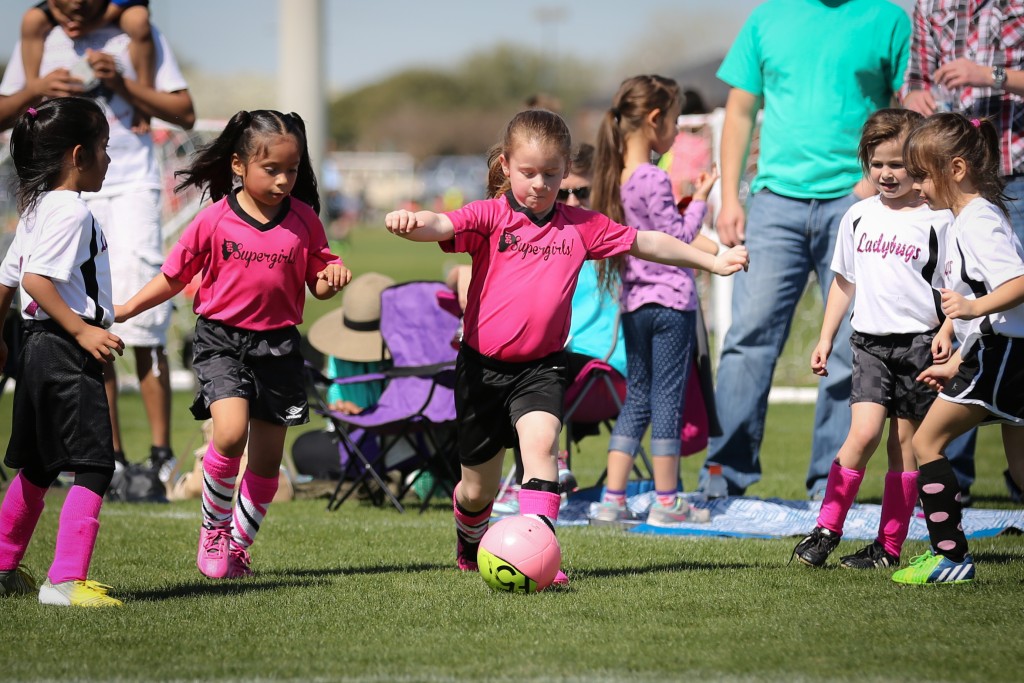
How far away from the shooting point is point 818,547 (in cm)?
537

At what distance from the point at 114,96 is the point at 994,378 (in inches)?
201

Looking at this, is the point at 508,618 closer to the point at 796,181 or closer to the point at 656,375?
the point at 656,375

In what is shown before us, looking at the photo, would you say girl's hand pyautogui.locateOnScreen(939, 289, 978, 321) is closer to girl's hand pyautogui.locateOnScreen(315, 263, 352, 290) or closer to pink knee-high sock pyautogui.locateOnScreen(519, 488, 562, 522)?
pink knee-high sock pyautogui.locateOnScreen(519, 488, 562, 522)

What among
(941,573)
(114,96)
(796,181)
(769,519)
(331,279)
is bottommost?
(769,519)

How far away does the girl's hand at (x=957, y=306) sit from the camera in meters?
4.61

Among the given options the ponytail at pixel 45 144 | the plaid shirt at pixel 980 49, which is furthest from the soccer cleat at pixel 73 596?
the plaid shirt at pixel 980 49

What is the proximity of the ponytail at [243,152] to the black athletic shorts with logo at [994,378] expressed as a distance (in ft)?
8.89

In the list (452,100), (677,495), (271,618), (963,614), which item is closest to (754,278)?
(677,495)

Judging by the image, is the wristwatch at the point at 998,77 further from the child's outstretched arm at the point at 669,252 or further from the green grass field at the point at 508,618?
the green grass field at the point at 508,618

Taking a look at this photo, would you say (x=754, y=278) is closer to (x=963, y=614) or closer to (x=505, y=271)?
(x=505, y=271)

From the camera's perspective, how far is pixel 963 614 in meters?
4.44

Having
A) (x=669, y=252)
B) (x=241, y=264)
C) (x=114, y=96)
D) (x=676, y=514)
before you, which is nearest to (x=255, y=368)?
(x=241, y=264)

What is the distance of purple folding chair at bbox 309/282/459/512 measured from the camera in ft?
23.7

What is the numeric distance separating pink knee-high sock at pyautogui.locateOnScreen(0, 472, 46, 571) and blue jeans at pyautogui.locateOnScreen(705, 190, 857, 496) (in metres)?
3.73
